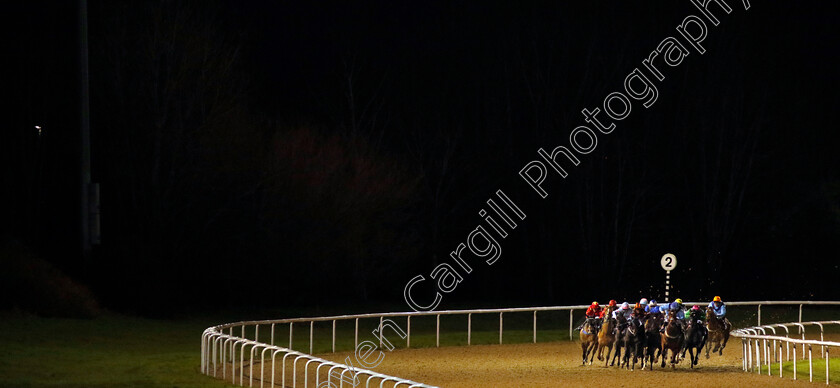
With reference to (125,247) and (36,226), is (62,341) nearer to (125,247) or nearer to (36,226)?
(125,247)

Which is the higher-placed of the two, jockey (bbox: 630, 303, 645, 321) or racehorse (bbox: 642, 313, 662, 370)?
jockey (bbox: 630, 303, 645, 321)

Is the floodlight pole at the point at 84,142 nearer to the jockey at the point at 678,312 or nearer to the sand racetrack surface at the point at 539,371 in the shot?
the sand racetrack surface at the point at 539,371

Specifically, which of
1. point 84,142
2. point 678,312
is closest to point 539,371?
point 678,312

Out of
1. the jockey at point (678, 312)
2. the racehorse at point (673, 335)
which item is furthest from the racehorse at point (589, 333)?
the jockey at point (678, 312)

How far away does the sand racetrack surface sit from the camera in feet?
52.5

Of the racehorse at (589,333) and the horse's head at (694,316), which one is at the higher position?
the horse's head at (694,316)

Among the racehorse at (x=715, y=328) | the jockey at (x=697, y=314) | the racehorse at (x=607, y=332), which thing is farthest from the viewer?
the racehorse at (x=715, y=328)

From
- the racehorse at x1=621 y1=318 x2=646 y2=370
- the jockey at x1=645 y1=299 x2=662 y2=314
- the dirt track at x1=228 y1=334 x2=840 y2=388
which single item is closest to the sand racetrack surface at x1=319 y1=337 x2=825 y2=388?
the dirt track at x1=228 y1=334 x2=840 y2=388

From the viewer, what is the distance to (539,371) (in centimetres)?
1784

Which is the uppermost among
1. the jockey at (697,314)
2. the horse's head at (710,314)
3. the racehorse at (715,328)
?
the jockey at (697,314)

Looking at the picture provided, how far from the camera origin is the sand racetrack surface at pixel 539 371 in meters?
16.0

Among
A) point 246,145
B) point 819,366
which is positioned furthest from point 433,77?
point 819,366

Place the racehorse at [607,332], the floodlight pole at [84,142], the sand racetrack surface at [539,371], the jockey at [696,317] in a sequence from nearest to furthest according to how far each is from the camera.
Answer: the sand racetrack surface at [539,371] → the floodlight pole at [84,142] → the racehorse at [607,332] → the jockey at [696,317]

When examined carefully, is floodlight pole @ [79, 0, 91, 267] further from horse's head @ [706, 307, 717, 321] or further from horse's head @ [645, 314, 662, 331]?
horse's head @ [706, 307, 717, 321]
